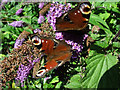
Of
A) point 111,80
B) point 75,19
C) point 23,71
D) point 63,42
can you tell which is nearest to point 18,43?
point 23,71

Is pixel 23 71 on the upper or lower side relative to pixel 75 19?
lower

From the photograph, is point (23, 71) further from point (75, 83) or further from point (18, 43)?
point (75, 83)

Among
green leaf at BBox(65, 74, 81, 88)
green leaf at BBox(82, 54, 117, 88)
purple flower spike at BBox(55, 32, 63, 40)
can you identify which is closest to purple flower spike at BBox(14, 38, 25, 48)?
purple flower spike at BBox(55, 32, 63, 40)

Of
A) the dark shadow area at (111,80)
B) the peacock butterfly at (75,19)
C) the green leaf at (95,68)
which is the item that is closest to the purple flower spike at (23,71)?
the peacock butterfly at (75,19)

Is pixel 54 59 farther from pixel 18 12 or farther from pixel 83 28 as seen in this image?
pixel 18 12

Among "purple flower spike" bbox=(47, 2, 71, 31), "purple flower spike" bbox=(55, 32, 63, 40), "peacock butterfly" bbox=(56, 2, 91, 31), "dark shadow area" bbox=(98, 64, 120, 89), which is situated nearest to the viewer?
"dark shadow area" bbox=(98, 64, 120, 89)

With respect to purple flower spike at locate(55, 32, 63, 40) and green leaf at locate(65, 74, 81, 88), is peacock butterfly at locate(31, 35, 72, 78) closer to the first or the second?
purple flower spike at locate(55, 32, 63, 40)

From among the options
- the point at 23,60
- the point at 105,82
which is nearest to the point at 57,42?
the point at 23,60
